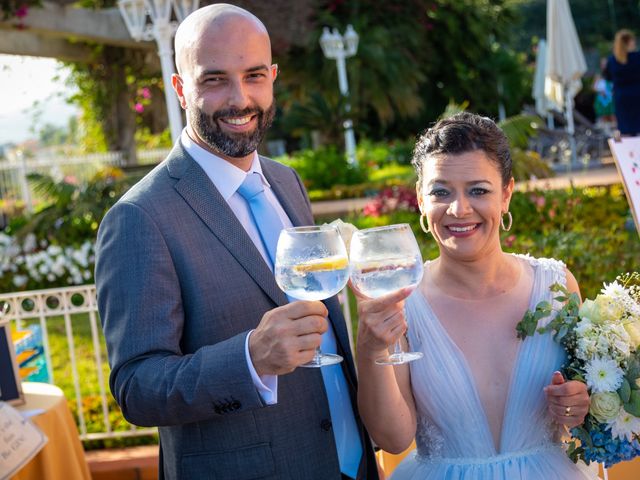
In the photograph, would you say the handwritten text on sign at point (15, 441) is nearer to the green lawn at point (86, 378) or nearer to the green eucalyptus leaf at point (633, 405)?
the green eucalyptus leaf at point (633, 405)

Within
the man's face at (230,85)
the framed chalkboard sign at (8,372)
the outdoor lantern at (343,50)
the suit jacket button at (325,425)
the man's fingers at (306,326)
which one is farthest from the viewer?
the outdoor lantern at (343,50)

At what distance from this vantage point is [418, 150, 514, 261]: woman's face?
8.32ft

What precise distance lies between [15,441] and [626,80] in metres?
8.55

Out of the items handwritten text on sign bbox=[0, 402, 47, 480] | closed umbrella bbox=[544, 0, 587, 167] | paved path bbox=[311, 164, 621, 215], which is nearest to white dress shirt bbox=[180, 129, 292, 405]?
handwritten text on sign bbox=[0, 402, 47, 480]

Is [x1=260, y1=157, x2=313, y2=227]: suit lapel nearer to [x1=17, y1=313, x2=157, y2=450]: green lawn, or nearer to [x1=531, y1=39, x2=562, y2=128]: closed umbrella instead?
[x1=17, y1=313, x2=157, y2=450]: green lawn

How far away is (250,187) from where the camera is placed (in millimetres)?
2461

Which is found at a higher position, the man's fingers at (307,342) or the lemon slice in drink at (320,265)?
the lemon slice in drink at (320,265)

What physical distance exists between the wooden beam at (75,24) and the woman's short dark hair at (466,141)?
9.78m

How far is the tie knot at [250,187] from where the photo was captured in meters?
2.45

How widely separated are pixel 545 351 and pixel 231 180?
3.74 ft

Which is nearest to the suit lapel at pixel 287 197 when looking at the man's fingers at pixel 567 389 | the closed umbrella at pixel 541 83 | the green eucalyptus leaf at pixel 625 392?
the man's fingers at pixel 567 389

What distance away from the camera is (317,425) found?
235cm

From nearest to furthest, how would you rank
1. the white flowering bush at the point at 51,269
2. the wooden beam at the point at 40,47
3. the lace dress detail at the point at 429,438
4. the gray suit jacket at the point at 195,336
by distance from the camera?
the gray suit jacket at the point at 195,336 → the lace dress detail at the point at 429,438 → the white flowering bush at the point at 51,269 → the wooden beam at the point at 40,47

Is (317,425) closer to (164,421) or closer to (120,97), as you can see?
(164,421)
